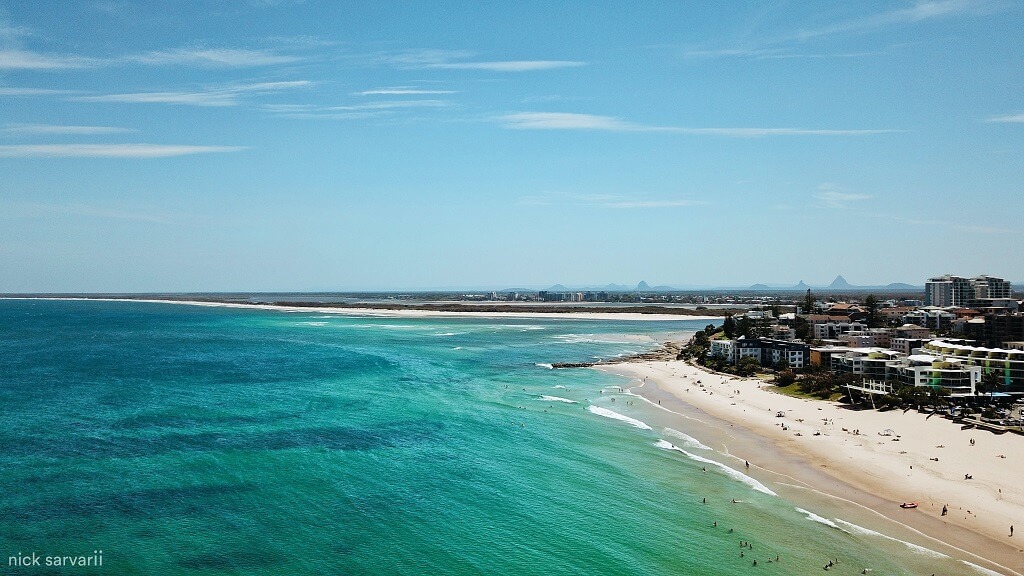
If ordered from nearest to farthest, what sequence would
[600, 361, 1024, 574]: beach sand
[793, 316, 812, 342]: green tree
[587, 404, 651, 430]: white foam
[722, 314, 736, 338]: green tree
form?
[600, 361, 1024, 574]: beach sand → [587, 404, 651, 430]: white foam → [793, 316, 812, 342]: green tree → [722, 314, 736, 338]: green tree

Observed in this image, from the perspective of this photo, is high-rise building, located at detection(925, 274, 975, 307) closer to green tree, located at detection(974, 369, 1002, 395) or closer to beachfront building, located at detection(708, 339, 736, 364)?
beachfront building, located at detection(708, 339, 736, 364)

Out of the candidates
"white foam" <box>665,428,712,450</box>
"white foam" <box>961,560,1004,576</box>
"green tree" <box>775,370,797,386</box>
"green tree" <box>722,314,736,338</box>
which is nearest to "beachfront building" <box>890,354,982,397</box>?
"green tree" <box>775,370,797,386</box>

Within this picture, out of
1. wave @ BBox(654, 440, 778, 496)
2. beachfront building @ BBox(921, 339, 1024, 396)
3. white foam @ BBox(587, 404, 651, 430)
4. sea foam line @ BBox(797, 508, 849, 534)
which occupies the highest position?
beachfront building @ BBox(921, 339, 1024, 396)

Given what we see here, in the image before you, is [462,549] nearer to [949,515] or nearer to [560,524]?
[560,524]

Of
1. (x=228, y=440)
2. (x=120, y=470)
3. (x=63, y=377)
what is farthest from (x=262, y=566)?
(x=63, y=377)

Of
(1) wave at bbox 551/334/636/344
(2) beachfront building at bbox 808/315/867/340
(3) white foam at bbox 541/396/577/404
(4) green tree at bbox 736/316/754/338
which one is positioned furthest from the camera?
(1) wave at bbox 551/334/636/344

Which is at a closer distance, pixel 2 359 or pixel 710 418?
pixel 710 418
